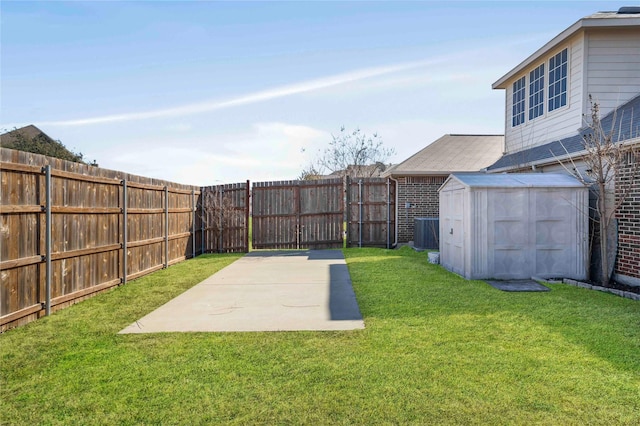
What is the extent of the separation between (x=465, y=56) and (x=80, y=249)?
10.8m

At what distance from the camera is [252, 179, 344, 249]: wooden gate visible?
46.0 ft

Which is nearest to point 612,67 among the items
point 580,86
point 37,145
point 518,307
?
point 580,86

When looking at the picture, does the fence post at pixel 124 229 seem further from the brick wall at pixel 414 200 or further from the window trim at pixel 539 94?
the window trim at pixel 539 94

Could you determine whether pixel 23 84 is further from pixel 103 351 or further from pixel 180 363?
pixel 180 363

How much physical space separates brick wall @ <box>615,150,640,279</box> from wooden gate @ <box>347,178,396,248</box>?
7464 millimetres

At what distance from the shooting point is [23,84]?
8812mm

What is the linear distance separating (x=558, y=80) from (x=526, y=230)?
17.8 feet

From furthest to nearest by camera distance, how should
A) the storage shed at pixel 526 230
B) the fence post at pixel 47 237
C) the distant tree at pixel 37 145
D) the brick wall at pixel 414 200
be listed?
the distant tree at pixel 37 145, the brick wall at pixel 414 200, the storage shed at pixel 526 230, the fence post at pixel 47 237

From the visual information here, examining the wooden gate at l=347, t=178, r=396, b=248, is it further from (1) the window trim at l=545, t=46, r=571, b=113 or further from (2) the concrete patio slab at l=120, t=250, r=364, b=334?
(1) the window trim at l=545, t=46, r=571, b=113

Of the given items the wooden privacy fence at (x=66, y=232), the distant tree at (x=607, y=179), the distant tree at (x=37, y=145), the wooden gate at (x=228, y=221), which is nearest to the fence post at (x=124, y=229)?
the wooden privacy fence at (x=66, y=232)

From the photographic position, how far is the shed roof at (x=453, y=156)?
14.3 m

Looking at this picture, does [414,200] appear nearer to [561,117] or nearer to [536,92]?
[536,92]

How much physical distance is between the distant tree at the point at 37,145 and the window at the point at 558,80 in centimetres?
2158

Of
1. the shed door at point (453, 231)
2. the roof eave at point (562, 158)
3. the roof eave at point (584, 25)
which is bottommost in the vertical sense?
the shed door at point (453, 231)
